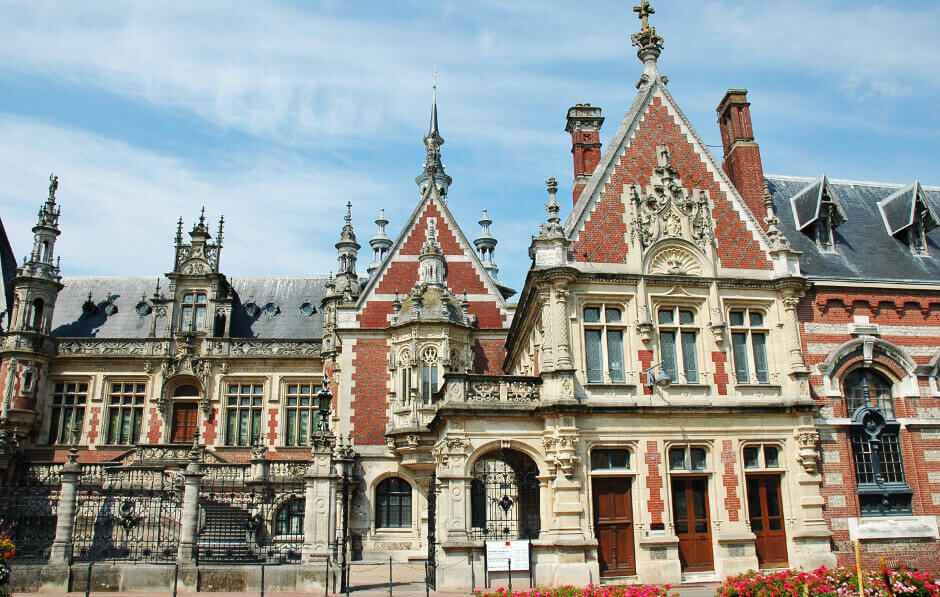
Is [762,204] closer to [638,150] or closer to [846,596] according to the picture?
[638,150]

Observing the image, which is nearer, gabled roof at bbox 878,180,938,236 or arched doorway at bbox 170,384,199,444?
gabled roof at bbox 878,180,938,236

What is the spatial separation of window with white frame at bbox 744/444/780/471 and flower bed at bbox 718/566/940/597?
6.40 m

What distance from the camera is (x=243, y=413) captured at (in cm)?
3462

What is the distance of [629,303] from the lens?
68.3 feet

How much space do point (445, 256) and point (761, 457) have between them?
642 inches

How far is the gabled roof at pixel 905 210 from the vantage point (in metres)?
24.4

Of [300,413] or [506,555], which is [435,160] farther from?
[506,555]

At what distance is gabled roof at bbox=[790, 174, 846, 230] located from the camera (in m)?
24.0

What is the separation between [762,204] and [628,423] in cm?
975

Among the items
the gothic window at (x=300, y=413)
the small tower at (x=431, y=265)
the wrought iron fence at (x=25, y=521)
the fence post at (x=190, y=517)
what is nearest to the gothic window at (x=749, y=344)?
the small tower at (x=431, y=265)

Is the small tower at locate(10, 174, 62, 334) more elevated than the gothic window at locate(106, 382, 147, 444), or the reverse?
the small tower at locate(10, 174, 62, 334)

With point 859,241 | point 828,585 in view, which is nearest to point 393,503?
point 828,585

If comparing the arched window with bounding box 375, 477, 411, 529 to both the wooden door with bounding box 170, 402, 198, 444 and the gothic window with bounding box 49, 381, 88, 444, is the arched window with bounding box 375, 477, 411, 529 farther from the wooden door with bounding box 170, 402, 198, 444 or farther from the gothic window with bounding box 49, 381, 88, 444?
the gothic window with bounding box 49, 381, 88, 444

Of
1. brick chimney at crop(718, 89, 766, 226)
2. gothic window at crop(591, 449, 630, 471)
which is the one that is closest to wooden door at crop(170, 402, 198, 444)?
gothic window at crop(591, 449, 630, 471)
